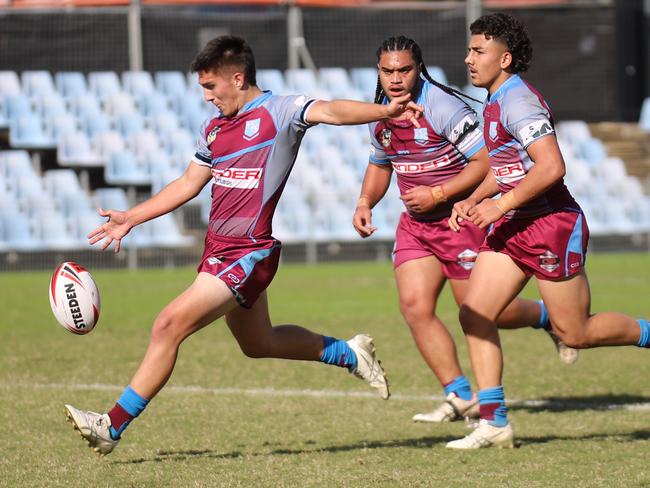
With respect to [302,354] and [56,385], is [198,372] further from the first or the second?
[302,354]

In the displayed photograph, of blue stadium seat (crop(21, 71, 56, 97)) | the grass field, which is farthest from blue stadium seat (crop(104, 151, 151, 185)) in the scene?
the grass field

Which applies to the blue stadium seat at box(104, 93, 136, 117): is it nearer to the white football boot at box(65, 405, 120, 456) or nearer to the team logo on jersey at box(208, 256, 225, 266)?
the team logo on jersey at box(208, 256, 225, 266)

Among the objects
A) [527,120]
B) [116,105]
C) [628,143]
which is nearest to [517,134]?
[527,120]

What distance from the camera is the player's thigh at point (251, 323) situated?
636 centimetres

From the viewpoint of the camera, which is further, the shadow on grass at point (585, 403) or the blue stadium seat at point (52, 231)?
the blue stadium seat at point (52, 231)

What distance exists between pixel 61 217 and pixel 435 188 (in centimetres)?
1310

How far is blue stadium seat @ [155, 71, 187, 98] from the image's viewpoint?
2148 centimetres

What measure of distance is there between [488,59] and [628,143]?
60.0 ft

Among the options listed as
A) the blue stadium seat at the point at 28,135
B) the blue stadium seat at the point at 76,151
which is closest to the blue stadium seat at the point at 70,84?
the blue stadium seat at the point at 28,135

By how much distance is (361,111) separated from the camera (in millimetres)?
5648

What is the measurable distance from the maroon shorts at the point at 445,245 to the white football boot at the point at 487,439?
1138 mm

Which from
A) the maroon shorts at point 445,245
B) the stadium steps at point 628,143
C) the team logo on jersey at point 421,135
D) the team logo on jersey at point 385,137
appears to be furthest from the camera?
the stadium steps at point 628,143

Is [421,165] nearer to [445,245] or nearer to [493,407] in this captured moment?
[445,245]

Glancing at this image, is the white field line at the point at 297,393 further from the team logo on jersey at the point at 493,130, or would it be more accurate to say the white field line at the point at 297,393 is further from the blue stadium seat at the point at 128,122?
the blue stadium seat at the point at 128,122
